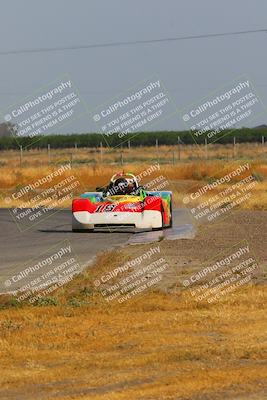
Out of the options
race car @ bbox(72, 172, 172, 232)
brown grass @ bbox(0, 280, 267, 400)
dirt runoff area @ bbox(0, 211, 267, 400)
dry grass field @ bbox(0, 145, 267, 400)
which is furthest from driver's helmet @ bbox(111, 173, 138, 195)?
brown grass @ bbox(0, 280, 267, 400)

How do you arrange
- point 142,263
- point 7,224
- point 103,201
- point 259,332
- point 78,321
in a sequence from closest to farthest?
point 259,332 < point 78,321 < point 142,263 < point 103,201 < point 7,224

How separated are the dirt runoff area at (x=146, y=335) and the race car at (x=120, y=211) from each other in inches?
287

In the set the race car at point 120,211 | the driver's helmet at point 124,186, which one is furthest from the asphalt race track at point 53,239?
the driver's helmet at point 124,186

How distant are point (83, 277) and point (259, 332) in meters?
5.69

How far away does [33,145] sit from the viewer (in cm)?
11038

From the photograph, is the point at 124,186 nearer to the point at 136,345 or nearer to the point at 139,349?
the point at 136,345

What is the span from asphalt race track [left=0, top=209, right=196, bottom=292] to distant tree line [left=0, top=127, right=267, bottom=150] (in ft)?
255

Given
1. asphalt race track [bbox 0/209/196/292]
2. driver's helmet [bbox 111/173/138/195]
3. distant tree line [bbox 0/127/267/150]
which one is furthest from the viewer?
distant tree line [bbox 0/127/267/150]

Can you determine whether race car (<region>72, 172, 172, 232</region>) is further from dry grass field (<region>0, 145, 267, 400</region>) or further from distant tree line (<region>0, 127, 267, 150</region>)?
distant tree line (<region>0, 127, 267, 150</region>)

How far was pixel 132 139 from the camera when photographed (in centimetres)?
11162

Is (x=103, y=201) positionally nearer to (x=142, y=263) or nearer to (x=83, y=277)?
(x=142, y=263)

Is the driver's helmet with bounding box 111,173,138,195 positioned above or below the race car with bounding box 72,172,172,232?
above

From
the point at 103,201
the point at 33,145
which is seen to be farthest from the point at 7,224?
the point at 33,145

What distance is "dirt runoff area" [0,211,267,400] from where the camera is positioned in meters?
8.77
